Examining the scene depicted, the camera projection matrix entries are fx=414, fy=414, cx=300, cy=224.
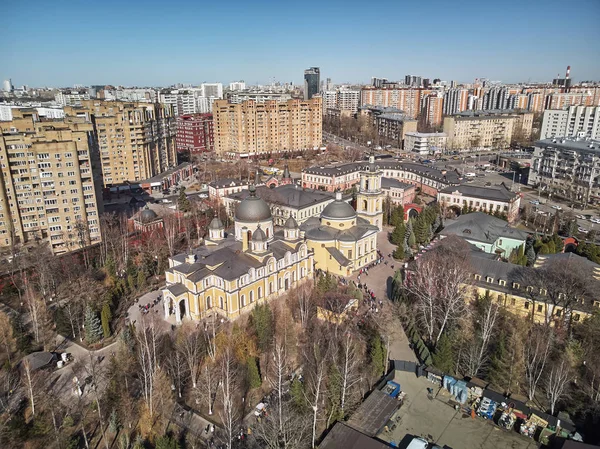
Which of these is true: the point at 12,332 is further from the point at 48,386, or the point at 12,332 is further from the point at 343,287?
the point at 343,287

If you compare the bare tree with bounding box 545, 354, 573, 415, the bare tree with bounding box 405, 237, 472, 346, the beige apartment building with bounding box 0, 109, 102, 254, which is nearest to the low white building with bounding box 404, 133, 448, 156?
the bare tree with bounding box 405, 237, 472, 346

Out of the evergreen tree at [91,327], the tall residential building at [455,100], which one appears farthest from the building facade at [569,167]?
the evergreen tree at [91,327]

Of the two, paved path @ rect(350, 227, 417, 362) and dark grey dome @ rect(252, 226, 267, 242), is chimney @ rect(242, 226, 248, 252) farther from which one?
paved path @ rect(350, 227, 417, 362)

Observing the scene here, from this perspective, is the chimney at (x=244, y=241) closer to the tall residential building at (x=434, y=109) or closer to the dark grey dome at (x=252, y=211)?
the dark grey dome at (x=252, y=211)

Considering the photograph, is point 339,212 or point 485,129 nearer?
point 339,212

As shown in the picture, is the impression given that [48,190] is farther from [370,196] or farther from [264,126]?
[264,126]

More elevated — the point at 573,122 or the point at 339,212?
the point at 573,122

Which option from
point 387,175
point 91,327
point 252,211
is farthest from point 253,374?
point 387,175
